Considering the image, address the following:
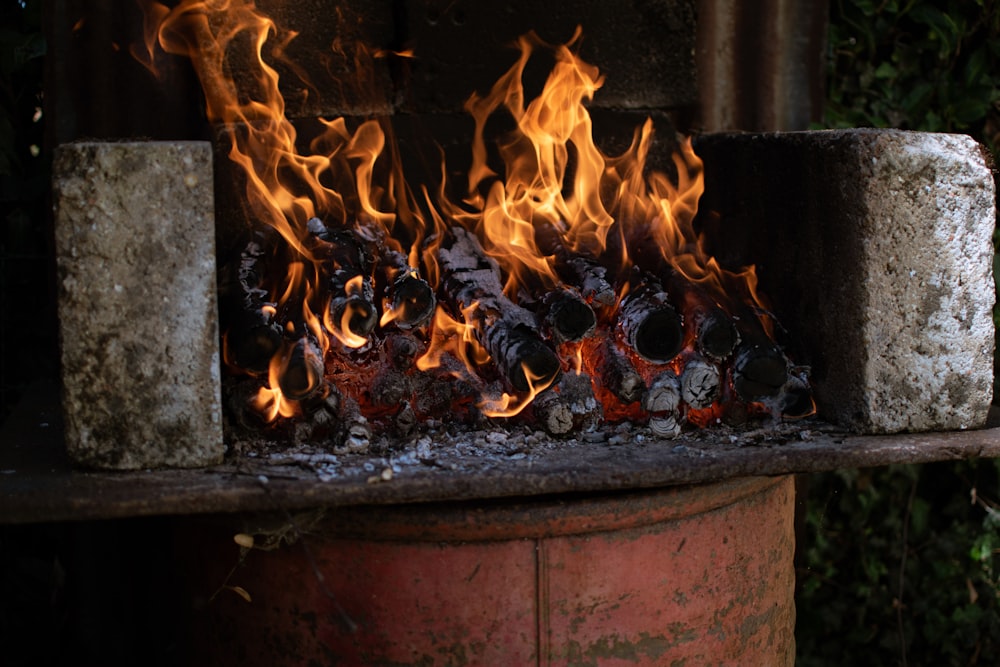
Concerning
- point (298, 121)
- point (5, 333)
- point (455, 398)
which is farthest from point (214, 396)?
point (5, 333)

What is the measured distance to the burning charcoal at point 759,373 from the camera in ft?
8.02

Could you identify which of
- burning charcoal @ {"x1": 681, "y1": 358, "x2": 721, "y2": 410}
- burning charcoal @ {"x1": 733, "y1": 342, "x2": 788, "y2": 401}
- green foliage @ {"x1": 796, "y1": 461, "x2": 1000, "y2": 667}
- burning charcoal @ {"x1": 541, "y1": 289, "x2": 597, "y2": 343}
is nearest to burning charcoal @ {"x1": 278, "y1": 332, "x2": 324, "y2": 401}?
burning charcoal @ {"x1": 541, "y1": 289, "x2": 597, "y2": 343}

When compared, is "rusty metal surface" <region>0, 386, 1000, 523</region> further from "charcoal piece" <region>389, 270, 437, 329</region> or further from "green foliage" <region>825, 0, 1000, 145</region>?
"green foliage" <region>825, 0, 1000, 145</region>

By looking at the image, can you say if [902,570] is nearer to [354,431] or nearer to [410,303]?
[410,303]

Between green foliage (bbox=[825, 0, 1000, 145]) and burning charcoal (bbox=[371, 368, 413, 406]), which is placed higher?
green foliage (bbox=[825, 0, 1000, 145])

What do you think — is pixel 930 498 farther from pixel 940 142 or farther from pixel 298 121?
pixel 298 121

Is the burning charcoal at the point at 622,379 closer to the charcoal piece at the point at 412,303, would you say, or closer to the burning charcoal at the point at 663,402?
the burning charcoal at the point at 663,402

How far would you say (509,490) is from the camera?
2023 millimetres

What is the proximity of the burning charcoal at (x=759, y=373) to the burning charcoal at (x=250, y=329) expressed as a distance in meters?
1.05

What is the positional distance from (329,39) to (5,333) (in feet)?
4.38

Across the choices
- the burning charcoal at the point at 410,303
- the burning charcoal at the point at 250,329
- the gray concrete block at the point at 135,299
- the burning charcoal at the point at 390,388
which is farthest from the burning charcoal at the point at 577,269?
the gray concrete block at the point at 135,299

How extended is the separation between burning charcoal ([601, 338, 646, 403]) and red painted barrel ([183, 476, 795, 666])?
281 millimetres

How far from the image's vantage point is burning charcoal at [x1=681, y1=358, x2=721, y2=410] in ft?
8.02

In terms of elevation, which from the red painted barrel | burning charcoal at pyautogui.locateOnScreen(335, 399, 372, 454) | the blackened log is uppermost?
the blackened log
